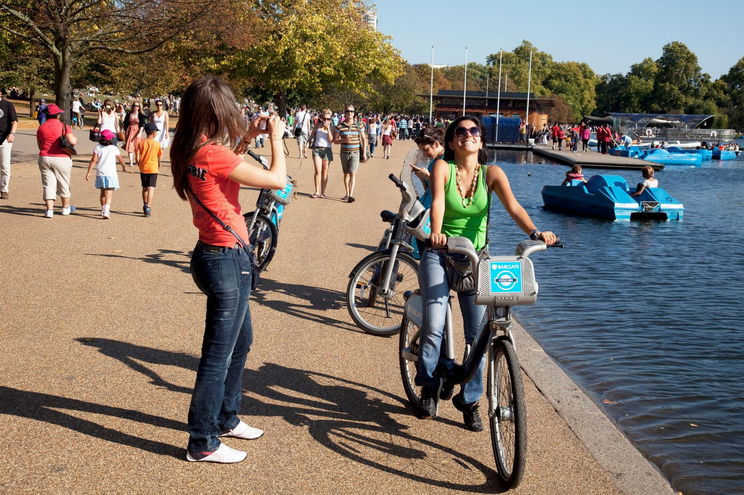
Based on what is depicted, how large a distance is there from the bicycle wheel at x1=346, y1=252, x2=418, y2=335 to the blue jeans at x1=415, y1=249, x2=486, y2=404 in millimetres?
2159

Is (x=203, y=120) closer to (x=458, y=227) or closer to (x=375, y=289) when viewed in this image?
(x=458, y=227)

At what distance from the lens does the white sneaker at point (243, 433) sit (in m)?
4.49

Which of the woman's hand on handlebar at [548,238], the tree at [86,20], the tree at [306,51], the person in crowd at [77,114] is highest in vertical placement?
the tree at [306,51]

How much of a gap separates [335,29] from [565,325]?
38460 mm

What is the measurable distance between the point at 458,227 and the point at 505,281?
0.70m

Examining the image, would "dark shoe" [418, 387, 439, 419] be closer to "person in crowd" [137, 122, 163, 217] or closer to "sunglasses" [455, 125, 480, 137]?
"sunglasses" [455, 125, 480, 137]

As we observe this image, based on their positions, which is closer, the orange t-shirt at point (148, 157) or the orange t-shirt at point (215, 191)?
the orange t-shirt at point (215, 191)

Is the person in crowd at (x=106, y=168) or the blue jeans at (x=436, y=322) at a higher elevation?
the person in crowd at (x=106, y=168)

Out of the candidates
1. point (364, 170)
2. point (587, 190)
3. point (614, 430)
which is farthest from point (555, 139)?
point (614, 430)

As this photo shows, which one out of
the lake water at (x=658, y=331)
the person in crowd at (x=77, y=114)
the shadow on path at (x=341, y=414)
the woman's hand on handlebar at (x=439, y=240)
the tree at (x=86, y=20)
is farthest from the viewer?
the person in crowd at (x=77, y=114)

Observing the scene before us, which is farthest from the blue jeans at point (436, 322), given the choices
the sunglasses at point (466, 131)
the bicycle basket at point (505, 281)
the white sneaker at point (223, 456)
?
the white sneaker at point (223, 456)

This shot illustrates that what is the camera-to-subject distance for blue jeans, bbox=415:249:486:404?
452 centimetres

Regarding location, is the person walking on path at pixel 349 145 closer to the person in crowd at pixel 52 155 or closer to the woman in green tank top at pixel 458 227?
the person in crowd at pixel 52 155

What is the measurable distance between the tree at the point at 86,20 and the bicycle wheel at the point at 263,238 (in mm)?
12872
